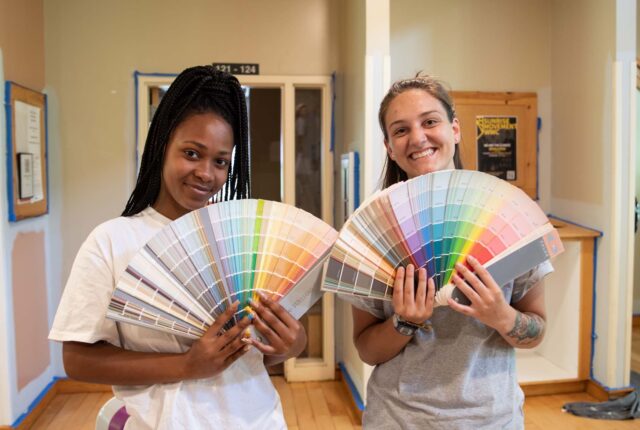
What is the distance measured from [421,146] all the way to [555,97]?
9.71 feet

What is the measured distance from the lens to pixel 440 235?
3.18 feet

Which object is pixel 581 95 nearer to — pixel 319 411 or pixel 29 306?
pixel 319 411

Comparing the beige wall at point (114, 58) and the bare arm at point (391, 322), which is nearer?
the bare arm at point (391, 322)

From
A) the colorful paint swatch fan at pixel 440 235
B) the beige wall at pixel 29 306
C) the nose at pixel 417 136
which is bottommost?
the beige wall at pixel 29 306

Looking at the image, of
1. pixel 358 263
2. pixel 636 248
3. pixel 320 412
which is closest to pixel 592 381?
pixel 320 412

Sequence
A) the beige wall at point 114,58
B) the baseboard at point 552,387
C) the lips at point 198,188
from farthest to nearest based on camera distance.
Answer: the beige wall at point 114,58
the baseboard at point 552,387
the lips at point 198,188

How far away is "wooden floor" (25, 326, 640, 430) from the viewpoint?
2.88 metres

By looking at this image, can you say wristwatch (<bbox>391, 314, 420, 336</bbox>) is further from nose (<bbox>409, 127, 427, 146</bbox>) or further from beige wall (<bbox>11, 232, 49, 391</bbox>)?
beige wall (<bbox>11, 232, 49, 391</bbox>)

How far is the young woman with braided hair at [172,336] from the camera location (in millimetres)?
904

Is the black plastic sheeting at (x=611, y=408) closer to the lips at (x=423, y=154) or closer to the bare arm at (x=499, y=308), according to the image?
the bare arm at (x=499, y=308)

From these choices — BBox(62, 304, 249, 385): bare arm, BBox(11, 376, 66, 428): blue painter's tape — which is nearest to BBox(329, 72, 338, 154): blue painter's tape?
BBox(11, 376, 66, 428): blue painter's tape

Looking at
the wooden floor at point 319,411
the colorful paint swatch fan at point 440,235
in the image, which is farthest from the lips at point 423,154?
the wooden floor at point 319,411

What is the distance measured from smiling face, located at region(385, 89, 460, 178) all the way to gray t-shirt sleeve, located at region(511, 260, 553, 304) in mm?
279

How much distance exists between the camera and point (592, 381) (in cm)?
320
